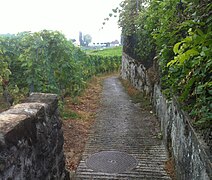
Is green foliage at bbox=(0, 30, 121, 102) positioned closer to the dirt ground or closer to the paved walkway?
the dirt ground

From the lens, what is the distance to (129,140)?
6.74 m

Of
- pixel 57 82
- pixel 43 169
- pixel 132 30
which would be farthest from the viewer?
pixel 132 30

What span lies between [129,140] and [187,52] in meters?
4.55

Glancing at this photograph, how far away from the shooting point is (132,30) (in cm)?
1525

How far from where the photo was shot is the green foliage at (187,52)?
8.88 ft

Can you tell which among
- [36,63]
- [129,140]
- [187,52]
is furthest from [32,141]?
[36,63]

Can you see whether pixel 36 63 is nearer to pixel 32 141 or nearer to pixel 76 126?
pixel 76 126

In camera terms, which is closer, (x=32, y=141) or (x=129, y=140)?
(x=32, y=141)

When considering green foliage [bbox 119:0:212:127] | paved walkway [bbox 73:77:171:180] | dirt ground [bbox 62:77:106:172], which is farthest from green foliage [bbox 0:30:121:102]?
green foliage [bbox 119:0:212:127]

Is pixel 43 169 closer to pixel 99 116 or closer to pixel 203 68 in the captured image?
pixel 203 68

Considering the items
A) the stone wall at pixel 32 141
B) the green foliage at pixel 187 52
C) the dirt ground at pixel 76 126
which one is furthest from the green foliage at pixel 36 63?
the stone wall at pixel 32 141

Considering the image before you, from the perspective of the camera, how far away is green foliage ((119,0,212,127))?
271cm

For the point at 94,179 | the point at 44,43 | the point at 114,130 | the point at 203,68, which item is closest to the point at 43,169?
the point at 94,179

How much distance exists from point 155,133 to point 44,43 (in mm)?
3921
